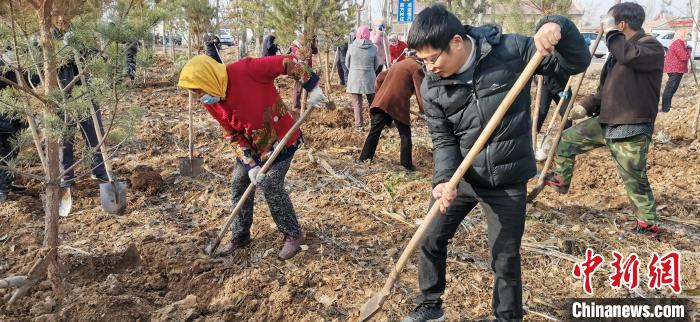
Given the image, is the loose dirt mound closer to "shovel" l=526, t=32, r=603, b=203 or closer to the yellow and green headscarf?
"shovel" l=526, t=32, r=603, b=203

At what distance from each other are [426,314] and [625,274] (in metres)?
1.48

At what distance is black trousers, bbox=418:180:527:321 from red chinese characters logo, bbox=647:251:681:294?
4.18ft

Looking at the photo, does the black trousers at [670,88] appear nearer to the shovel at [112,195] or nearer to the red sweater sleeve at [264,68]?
the red sweater sleeve at [264,68]

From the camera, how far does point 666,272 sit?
3158 mm

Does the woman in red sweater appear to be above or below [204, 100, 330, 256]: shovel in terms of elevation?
above

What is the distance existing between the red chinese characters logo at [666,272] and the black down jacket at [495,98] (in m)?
1.54

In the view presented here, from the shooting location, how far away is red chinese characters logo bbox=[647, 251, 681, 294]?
3.06 metres

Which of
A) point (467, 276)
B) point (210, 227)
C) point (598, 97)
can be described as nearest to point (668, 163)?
point (598, 97)

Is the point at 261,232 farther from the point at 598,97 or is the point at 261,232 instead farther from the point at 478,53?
the point at 598,97

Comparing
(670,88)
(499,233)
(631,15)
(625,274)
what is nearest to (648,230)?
(625,274)

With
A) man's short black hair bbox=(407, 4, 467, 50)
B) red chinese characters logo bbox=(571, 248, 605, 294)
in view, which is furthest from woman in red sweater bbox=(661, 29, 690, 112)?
man's short black hair bbox=(407, 4, 467, 50)

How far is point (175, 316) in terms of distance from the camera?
2723 mm

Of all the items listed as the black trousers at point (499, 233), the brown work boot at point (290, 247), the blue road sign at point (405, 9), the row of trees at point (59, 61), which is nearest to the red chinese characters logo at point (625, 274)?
the black trousers at point (499, 233)

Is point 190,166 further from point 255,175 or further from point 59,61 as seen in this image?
point 59,61
